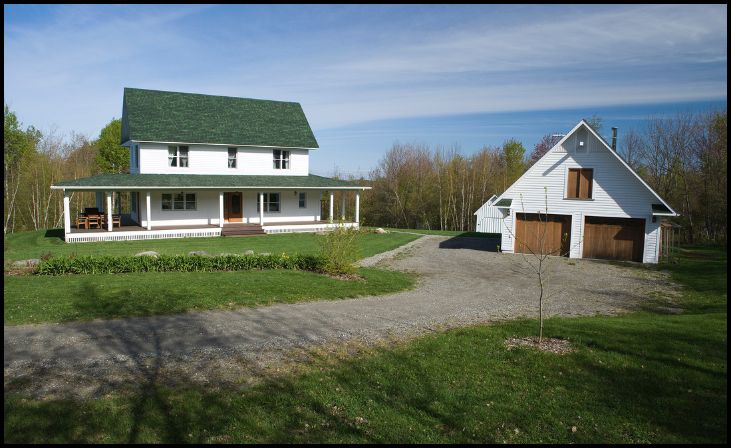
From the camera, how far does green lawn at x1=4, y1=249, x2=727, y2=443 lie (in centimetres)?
580

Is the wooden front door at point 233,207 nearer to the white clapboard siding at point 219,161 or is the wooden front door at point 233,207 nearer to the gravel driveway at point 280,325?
the white clapboard siding at point 219,161

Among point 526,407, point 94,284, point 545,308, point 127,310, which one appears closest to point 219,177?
point 94,284

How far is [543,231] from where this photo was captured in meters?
25.1

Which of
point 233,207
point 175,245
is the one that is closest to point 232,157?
point 233,207

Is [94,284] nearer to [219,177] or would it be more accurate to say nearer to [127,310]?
[127,310]

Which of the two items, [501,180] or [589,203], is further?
[501,180]

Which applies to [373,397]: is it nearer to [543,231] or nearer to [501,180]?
[543,231]

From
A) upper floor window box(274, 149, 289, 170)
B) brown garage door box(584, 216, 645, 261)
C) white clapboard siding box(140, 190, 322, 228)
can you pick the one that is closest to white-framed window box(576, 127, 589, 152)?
brown garage door box(584, 216, 645, 261)

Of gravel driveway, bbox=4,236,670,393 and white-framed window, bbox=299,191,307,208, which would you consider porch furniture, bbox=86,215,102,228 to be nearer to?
white-framed window, bbox=299,191,307,208

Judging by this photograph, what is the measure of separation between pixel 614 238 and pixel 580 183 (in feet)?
10.1

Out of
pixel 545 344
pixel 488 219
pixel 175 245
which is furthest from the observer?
pixel 488 219

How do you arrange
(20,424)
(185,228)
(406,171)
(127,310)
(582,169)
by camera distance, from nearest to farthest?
(20,424), (127,310), (582,169), (185,228), (406,171)

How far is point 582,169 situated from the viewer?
2411cm

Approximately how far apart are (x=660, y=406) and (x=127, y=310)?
10764 millimetres
